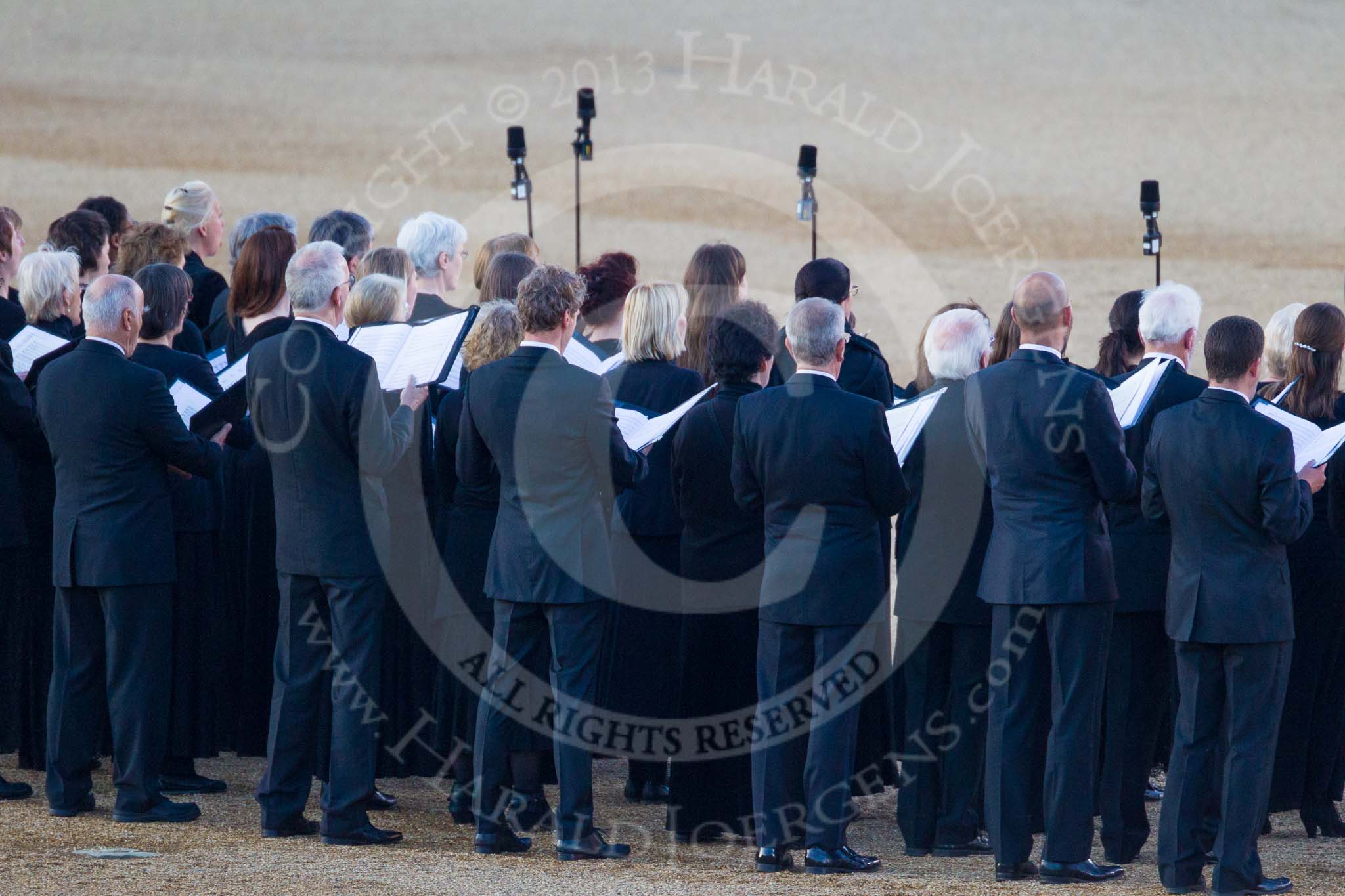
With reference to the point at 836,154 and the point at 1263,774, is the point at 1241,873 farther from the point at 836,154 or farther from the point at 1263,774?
the point at 836,154

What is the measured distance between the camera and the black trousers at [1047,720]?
11.9 ft

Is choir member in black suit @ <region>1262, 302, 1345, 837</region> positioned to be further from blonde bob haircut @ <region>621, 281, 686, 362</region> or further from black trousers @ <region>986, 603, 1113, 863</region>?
blonde bob haircut @ <region>621, 281, 686, 362</region>

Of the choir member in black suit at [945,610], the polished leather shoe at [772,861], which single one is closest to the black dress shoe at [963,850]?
the choir member in black suit at [945,610]

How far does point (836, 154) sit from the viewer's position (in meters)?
16.3

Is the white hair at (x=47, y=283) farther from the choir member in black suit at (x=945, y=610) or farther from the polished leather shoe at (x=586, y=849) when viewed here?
the choir member in black suit at (x=945, y=610)

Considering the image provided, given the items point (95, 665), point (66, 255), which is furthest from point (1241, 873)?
point (66, 255)

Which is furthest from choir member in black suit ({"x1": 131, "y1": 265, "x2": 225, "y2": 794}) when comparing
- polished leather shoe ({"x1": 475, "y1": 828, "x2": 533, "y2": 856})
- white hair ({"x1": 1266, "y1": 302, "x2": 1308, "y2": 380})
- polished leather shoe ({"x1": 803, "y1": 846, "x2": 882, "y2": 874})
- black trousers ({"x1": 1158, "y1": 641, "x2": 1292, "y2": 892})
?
white hair ({"x1": 1266, "y1": 302, "x2": 1308, "y2": 380})

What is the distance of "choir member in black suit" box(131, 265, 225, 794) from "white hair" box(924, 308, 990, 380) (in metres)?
1.73

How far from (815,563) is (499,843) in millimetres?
970

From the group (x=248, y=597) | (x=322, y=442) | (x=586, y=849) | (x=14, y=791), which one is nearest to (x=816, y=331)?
(x=322, y=442)

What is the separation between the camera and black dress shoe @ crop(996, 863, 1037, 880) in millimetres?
3678

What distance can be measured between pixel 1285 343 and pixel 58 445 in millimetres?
2891

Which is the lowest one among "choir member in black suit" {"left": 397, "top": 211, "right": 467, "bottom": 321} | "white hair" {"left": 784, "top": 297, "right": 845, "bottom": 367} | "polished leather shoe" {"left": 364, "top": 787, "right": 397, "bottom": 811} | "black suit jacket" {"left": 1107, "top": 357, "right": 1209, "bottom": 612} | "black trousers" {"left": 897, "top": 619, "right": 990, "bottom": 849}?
"polished leather shoe" {"left": 364, "top": 787, "right": 397, "bottom": 811}

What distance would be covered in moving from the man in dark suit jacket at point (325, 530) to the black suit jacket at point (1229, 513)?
1.69m
